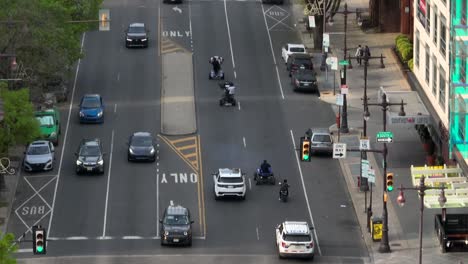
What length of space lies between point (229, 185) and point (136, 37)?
35704mm

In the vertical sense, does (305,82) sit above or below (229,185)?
below

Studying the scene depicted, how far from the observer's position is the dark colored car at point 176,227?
101875mm

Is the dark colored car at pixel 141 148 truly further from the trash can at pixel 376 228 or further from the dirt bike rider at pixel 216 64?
the trash can at pixel 376 228

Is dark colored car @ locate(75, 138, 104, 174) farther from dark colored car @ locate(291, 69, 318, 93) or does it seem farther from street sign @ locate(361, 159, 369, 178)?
dark colored car @ locate(291, 69, 318, 93)

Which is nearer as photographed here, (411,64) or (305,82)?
(411,64)

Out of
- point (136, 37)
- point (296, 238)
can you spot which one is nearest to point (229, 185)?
point (296, 238)

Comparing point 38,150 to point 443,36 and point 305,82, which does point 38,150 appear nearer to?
point 305,82

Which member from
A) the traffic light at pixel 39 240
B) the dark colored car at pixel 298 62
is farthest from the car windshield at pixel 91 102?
the traffic light at pixel 39 240

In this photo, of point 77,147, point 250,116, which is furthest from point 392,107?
point 77,147

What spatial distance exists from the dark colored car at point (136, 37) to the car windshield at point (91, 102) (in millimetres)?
18162

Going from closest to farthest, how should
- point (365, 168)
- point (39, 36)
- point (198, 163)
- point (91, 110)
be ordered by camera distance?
point (365, 168)
point (198, 163)
point (39, 36)
point (91, 110)

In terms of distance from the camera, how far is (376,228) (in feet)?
338

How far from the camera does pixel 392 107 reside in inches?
4660

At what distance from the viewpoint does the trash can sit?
10281 centimetres
